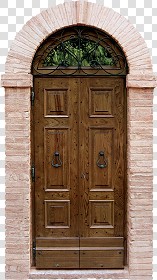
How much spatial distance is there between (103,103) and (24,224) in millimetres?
1921

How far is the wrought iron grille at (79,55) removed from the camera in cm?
604

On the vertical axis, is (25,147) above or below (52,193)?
above

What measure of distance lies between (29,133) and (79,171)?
85 cm

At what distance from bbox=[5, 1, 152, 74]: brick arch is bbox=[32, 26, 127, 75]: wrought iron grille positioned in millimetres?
152

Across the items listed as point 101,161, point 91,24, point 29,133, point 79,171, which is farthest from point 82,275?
point 91,24

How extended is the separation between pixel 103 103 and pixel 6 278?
2.68m

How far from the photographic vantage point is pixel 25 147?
5.95 meters

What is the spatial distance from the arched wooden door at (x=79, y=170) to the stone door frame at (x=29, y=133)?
0.17 metres

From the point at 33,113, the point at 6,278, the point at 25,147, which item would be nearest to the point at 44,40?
the point at 33,113

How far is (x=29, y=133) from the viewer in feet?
19.7

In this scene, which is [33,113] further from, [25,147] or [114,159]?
[114,159]

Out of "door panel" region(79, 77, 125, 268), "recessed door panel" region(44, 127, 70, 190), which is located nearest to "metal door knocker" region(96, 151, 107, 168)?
"door panel" region(79, 77, 125, 268)

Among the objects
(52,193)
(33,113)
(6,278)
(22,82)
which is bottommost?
(6,278)

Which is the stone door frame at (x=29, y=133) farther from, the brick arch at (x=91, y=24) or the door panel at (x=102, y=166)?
the door panel at (x=102, y=166)
